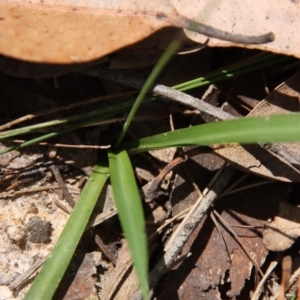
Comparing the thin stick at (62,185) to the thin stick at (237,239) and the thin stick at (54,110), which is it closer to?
the thin stick at (54,110)

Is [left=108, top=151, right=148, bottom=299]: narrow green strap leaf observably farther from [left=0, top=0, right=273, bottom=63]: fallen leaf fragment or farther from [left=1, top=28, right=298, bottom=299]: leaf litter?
[left=0, top=0, right=273, bottom=63]: fallen leaf fragment

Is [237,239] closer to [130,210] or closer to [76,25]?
[130,210]

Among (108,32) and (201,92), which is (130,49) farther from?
(201,92)

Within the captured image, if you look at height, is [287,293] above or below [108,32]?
below

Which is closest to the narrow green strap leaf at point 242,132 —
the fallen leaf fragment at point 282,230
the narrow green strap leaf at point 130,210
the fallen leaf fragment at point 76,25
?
the narrow green strap leaf at point 130,210

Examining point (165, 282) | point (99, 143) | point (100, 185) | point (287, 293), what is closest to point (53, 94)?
point (99, 143)

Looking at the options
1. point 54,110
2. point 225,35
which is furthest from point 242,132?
point 54,110
